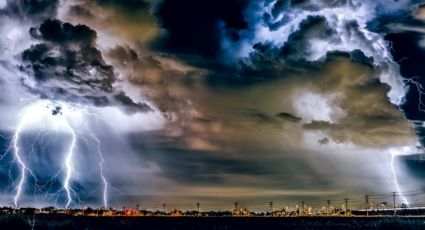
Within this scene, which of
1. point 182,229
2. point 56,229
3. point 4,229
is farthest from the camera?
point 182,229

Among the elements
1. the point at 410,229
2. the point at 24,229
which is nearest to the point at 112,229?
the point at 24,229

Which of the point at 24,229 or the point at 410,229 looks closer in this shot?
the point at 24,229

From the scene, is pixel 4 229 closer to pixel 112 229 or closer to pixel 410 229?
pixel 112 229

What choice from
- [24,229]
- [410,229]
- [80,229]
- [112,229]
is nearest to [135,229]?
[112,229]

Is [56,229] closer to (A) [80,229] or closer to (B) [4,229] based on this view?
(A) [80,229]

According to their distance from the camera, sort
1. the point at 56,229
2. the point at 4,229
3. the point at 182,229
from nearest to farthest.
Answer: the point at 4,229, the point at 56,229, the point at 182,229

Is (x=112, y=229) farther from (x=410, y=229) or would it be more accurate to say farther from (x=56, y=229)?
(x=410, y=229)

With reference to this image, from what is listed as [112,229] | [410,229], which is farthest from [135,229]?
[410,229]

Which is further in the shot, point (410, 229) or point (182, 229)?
point (182, 229)
